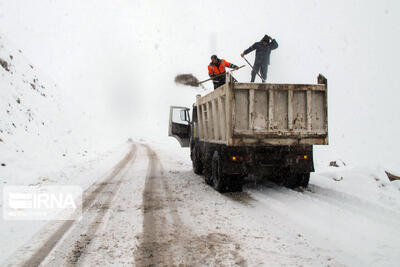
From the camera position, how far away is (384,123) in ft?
71.6

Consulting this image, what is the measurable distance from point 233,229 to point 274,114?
270cm

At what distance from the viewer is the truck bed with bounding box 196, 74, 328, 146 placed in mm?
5570

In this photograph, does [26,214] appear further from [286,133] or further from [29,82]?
[29,82]

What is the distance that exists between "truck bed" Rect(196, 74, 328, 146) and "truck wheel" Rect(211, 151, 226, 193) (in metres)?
0.64

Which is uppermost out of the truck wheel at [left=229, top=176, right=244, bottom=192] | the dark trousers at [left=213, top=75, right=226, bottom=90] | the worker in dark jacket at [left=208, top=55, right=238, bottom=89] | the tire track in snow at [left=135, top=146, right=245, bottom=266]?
the worker in dark jacket at [left=208, top=55, right=238, bottom=89]

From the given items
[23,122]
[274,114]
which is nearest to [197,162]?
[274,114]

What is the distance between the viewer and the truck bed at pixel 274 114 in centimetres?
557

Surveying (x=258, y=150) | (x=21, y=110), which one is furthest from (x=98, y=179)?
(x=21, y=110)

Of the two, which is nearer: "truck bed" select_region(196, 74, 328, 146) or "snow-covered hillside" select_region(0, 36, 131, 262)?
"truck bed" select_region(196, 74, 328, 146)

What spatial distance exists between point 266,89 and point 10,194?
245 inches

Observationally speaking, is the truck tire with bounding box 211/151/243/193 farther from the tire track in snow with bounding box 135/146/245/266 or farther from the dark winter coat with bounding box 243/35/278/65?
the dark winter coat with bounding box 243/35/278/65

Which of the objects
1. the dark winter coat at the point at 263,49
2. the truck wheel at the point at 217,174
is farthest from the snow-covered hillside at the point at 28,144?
the dark winter coat at the point at 263,49

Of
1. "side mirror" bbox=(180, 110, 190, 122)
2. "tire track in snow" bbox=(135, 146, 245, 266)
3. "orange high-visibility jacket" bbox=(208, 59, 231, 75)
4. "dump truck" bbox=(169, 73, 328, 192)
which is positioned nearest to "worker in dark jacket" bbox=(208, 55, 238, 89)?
"orange high-visibility jacket" bbox=(208, 59, 231, 75)

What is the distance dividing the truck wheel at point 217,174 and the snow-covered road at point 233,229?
28cm
